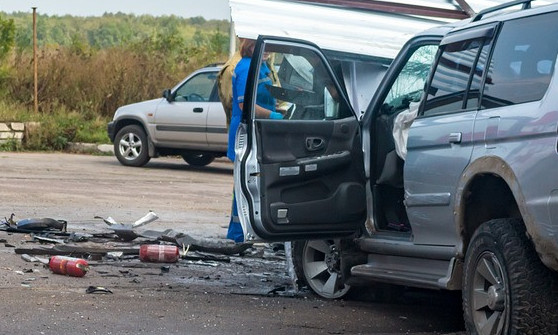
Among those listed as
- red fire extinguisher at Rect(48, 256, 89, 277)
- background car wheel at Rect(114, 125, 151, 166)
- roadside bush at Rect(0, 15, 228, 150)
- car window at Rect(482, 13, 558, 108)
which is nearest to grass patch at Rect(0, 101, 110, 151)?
roadside bush at Rect(0, 15, 228, 150)

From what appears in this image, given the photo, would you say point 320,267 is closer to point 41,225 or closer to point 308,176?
point 308,176

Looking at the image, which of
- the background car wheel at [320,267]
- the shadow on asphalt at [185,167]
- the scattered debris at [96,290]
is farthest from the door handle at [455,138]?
the shadow on asphalt at [185,167]

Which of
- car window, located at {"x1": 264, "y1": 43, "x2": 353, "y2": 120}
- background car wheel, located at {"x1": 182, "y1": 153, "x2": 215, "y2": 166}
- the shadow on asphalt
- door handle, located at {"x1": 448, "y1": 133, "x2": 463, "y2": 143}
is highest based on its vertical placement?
car window, located at {"x1": 264, "y1": 43, "x2": 353, "y2": 120}

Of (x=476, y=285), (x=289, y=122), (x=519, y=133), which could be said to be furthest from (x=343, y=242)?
(x=519, y=133)

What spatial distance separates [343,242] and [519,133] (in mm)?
2292

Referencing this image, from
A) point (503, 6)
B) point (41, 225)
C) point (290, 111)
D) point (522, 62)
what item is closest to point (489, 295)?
point (522, 62)

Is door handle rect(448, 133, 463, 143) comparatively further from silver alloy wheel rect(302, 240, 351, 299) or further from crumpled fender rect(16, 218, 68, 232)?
crumpled fender rect(16, 218, 68, 232)

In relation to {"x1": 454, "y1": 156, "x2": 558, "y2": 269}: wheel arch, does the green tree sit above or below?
above

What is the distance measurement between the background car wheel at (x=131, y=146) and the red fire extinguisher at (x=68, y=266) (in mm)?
11014

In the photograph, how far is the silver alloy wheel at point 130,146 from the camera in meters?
19.9

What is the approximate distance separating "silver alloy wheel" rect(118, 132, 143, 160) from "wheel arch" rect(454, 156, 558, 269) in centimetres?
1366

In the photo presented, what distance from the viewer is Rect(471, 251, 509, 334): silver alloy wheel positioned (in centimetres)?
608

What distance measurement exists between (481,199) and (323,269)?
205 centimetres

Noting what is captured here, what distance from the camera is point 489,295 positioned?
20.3 ft
